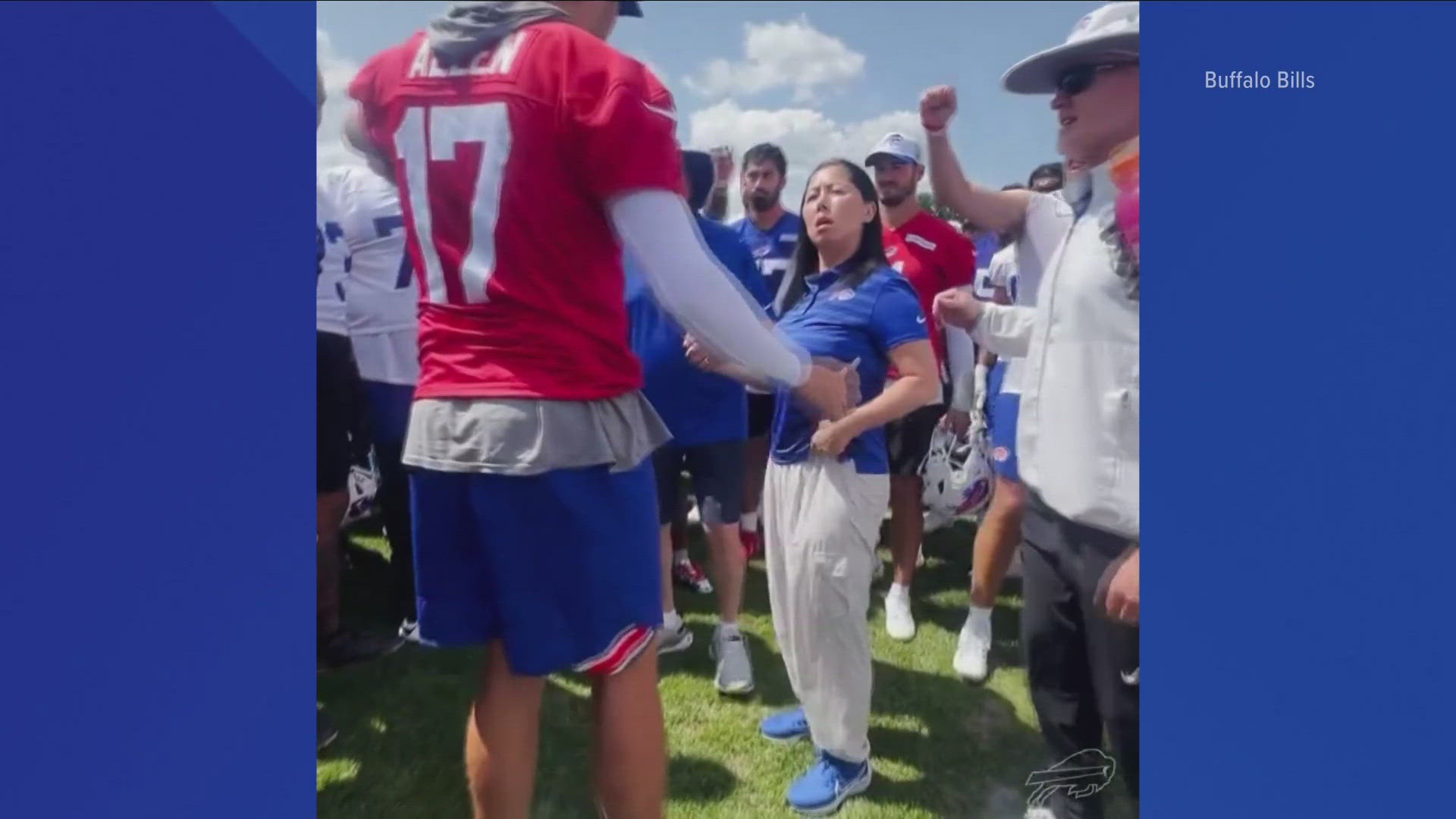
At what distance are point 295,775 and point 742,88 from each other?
151cm

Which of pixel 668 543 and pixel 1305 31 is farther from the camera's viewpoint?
pixel 668 543

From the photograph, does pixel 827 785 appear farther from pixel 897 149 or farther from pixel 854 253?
pixel 897 149

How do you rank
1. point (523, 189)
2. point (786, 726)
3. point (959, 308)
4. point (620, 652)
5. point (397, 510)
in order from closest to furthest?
1. point (523, 189)
2. point (620, 652)
3. point (397, 510)
4. point (959, 308)
5. point (786, 726)

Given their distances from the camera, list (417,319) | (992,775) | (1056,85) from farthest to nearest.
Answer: (992,775) < (1056,85) < (417,319)

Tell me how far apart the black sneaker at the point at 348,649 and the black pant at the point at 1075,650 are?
1.27 metres

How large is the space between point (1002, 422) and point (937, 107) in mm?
611

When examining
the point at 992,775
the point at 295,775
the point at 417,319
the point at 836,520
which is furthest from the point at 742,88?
the point at 295,775

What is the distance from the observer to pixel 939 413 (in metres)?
1.72

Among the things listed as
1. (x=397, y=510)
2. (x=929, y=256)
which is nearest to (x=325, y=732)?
(x=397, y=510)

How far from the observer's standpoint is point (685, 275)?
1.22 metres

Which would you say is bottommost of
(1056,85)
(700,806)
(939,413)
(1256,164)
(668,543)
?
(700,806)

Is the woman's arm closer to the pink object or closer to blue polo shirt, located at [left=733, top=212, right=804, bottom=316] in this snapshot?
blue polo shirt, located at [left=733, top=212, right=804, bottom=316]

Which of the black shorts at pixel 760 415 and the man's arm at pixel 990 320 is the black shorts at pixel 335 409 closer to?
the black shorts at pixel 760 415

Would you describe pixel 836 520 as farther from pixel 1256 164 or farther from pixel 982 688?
pixel 1256 164
